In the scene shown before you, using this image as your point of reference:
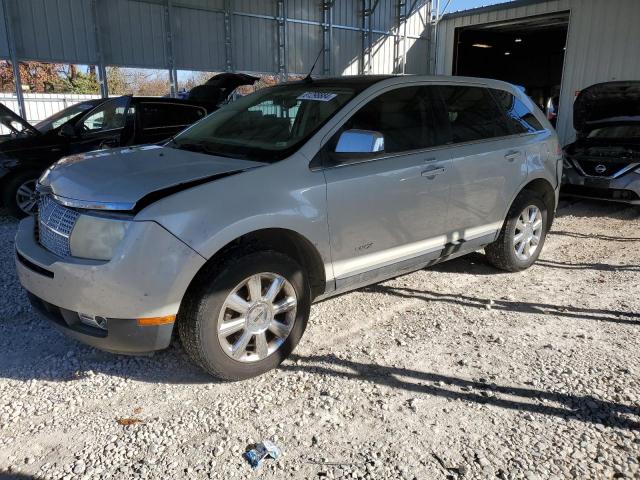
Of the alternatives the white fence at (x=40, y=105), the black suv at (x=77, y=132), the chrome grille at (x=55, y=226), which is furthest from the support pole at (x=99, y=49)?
the chrome grille at (x=55, y=226)

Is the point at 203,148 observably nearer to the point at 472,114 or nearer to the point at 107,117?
the point at 472,114

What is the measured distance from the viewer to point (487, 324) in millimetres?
3941

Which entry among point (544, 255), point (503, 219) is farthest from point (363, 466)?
point (544, 255)

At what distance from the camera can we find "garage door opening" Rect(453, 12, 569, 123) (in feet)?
73.7

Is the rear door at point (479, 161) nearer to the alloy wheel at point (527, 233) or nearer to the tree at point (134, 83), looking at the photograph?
the alloy wheel at point (527, 233)

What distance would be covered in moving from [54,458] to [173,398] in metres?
0.66

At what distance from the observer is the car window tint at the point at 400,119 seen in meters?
3.65

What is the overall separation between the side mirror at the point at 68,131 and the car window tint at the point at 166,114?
96 cm

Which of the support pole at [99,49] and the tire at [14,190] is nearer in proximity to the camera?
the tire at [14,190]

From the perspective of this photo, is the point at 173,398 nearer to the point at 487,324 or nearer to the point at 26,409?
the point at 26,409

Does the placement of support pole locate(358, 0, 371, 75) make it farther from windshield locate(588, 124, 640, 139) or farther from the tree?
windshield locate(588, 124, 640, 139)

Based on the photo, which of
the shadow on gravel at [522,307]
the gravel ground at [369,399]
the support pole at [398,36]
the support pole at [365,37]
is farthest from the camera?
the support pole at [398,36]

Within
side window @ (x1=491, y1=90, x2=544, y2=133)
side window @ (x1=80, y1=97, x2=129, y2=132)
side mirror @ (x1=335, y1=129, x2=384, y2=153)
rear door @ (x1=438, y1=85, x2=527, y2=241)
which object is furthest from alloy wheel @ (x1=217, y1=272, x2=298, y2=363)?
side window @ (x1=80, y1=97, x2=129, y2=132)

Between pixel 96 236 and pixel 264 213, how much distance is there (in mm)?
882
